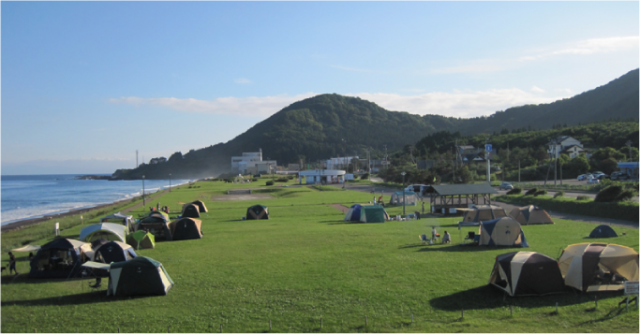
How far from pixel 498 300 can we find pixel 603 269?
352 cm

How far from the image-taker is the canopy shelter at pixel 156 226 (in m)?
24.2

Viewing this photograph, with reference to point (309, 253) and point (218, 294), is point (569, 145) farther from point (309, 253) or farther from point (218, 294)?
point (218, 294)

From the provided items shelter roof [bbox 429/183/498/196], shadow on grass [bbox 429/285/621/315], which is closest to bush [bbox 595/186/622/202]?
shelter roof [bbox 429/183/498/196]

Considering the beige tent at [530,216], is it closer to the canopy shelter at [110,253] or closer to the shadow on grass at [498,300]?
the shadow on grass at [498,300]

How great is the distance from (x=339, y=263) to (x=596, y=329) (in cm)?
883

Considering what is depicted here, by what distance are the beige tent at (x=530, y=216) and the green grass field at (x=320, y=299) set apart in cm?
691

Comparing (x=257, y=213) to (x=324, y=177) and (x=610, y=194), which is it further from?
(x=324, y=177)

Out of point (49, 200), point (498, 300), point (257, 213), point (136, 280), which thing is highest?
point (136, 280)

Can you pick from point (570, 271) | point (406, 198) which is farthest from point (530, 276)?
point (406, 198)

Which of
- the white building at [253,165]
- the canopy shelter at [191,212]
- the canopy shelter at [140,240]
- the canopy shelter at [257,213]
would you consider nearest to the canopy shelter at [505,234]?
the canopy shelter at [140,240]

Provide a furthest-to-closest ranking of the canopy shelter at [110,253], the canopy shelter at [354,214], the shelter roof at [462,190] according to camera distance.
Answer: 1. the shelter roof at [462,190]
2. the canopy shelter at [354,214]
3. the canopy shelter at [110,253]

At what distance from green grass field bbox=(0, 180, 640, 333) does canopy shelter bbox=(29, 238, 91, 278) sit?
54 centimetres

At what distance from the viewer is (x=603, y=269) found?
41.7 feet

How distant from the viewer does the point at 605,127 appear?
101562 millimetres
